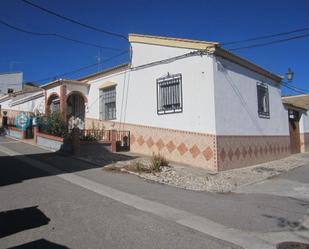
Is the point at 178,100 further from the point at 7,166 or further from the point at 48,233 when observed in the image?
the point at 48,233

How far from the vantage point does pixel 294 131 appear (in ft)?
67.4

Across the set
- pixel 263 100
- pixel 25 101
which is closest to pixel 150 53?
pixel 263 100

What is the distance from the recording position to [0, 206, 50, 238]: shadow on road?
4.81 metres

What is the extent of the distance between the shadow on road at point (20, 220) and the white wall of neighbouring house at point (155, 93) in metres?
7.75

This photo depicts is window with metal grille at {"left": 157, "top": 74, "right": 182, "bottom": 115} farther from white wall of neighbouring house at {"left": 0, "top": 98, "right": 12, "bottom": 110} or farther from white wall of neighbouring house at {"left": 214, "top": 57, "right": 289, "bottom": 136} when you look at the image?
white wall of neighbouring house at {"left": 0, "top": 98, "right": 12, "bottom": 110}

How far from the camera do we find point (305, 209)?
692 cm

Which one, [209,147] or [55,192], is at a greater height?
[209,147]

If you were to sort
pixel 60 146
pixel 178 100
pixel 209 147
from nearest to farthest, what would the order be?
pixel 209 147 < pixel 178 100 < pixel 60 146

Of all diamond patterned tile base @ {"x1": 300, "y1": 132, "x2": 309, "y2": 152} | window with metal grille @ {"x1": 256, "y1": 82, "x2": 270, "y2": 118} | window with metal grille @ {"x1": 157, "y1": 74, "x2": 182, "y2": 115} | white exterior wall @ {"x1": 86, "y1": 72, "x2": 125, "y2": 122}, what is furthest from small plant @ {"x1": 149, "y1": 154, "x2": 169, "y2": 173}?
diamond patterned tile base @ {"x1": 300, "y1": 132, "x2": 309, "y2": 152}

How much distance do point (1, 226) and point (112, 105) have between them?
40.2ft

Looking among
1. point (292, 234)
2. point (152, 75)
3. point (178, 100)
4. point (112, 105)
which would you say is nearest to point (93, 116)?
point (112, 105)

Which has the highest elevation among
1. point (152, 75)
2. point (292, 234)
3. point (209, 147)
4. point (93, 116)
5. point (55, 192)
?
point (152, 75)

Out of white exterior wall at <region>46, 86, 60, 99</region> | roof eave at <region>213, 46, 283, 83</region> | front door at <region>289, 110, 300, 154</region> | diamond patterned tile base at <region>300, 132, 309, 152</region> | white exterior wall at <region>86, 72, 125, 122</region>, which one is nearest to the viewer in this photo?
roof eave at <region>213, 46, 283, 83</region>

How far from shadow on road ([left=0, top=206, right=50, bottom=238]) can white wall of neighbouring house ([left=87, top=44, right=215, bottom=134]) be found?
7753 mm
